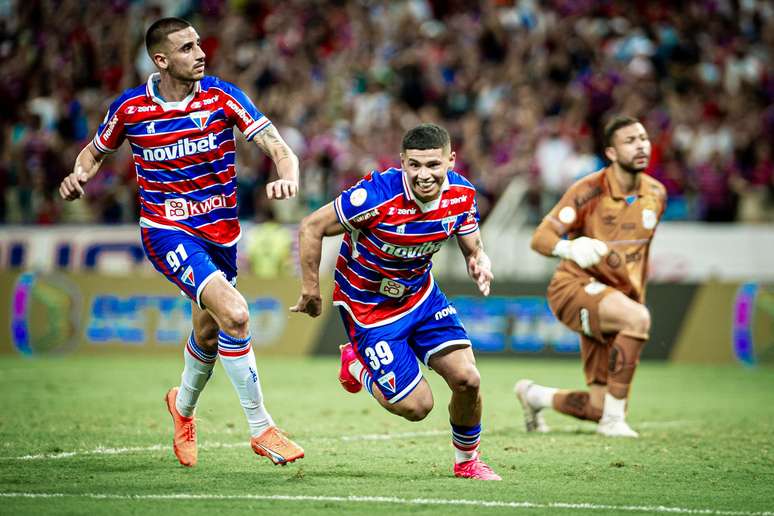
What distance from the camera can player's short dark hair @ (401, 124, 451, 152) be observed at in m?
6.91

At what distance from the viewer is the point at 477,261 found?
7168mm

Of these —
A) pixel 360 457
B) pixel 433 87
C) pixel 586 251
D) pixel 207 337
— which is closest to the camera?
pixel 207 337

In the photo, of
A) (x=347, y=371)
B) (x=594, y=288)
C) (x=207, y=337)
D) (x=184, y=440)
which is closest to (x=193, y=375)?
(x=207, y=337)

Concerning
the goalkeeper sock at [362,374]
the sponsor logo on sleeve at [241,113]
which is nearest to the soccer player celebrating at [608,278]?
the goalkeeper sock at [362,374]

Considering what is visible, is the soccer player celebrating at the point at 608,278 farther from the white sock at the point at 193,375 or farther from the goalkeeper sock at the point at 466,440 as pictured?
the white sock at the point at 193,375

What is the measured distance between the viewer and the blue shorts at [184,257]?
284 inches

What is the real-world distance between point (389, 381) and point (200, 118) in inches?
83.5

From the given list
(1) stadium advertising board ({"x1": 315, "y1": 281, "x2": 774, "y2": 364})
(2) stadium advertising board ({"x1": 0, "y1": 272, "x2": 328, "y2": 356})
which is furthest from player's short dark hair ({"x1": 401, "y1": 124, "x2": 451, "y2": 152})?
(2) stadium advertising board ({"x1": 0, "y1": 272, "x2": 328, "y2": 356})

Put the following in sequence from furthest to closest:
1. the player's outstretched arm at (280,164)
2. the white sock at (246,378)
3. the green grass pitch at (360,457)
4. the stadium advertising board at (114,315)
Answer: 1. the stadium advertising board at (114,315)
2. the white sock at (246,378)
3. the player's outstretched arm at (280,164)
4. the green grass pitch at (360,457)

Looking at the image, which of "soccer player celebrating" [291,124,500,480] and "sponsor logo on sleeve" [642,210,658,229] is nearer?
"soccer player celebrating" [291,124,500,480]

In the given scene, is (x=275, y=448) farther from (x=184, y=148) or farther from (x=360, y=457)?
(x=184, y=148)

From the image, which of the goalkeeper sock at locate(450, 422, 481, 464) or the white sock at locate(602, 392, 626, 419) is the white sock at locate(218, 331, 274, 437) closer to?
the goalkeeper sock at locate(450, 422, 481, 464)

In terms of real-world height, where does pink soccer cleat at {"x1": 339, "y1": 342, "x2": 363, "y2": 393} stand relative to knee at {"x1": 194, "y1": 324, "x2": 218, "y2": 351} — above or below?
below

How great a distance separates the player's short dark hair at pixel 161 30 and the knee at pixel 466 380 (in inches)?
113
